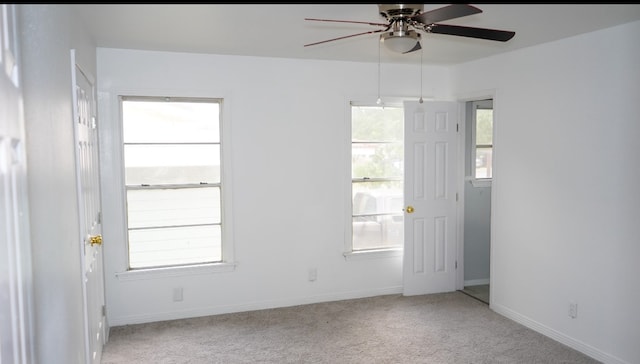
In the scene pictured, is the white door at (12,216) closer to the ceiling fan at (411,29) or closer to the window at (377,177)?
the ceiling fan at (411,29)

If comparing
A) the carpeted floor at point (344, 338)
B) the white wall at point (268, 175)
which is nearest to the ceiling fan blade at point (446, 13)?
the white wall at point (268, 175)

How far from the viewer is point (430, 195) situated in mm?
5012

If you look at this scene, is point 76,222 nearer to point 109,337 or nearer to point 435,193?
point 109,337

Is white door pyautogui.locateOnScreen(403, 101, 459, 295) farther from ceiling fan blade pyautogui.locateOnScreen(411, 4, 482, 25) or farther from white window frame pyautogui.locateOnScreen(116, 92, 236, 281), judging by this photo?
ceiling fan blade pyautogui.locateOnScreen(411, 4, 482, 25)

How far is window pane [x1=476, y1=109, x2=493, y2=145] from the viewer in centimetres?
525

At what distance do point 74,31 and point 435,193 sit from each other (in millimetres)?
3731

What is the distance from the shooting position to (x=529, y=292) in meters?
4.12

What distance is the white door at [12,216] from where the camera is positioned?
1345mm

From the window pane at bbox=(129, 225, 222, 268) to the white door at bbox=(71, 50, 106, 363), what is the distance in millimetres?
448

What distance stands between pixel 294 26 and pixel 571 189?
256 cm

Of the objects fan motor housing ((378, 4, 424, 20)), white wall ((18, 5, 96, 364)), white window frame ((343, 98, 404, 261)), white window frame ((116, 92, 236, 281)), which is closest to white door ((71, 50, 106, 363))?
white wall ((18, 5, 96, 364))

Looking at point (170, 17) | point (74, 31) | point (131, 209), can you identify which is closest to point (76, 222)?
point (74, 31)

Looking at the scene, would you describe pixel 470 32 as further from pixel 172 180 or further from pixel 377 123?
pixel 172 180

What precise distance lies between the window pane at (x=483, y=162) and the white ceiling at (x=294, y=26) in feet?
4.09
